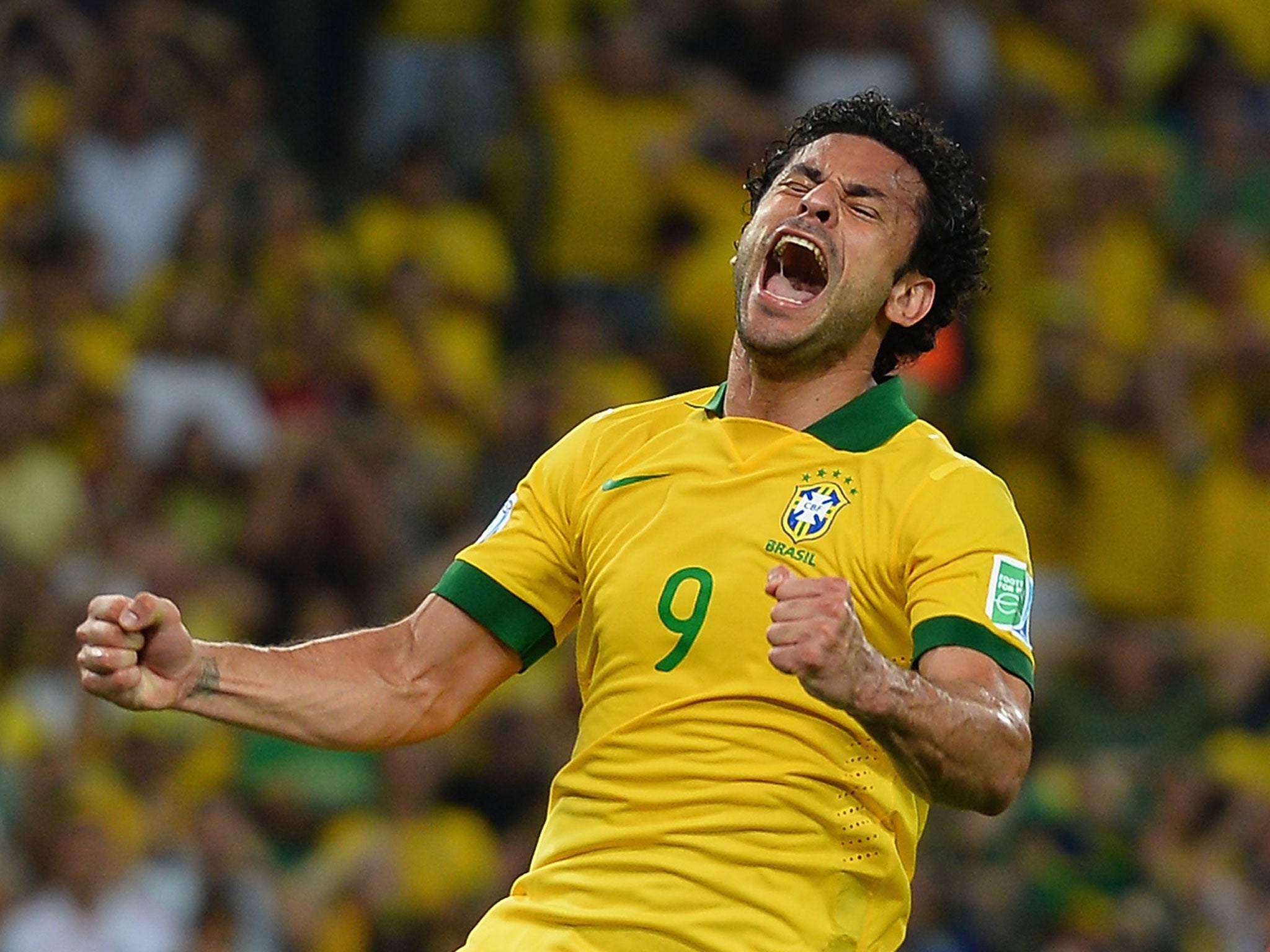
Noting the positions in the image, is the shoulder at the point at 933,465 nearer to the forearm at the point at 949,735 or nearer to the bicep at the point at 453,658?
the forearm at the point at 949,735

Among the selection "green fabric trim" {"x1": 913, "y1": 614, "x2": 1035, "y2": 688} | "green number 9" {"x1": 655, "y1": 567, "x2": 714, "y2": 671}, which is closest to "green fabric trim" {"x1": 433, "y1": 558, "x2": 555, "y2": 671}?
"green number 9" {"x1": 655, "y1": 567, "x2": 714, "y2": 671}

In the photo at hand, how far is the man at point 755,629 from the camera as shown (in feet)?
12.0

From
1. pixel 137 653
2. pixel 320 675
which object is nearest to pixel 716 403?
pixel 320 675

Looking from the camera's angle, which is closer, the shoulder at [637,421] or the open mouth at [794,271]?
the open mouth at [794,271]

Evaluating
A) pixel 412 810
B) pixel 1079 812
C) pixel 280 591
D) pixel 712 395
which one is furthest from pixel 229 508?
pixel 712 395

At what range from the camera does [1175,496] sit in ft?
31.4

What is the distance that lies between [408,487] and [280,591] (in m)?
0.72

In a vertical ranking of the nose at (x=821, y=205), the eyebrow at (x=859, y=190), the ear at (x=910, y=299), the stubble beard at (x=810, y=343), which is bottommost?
the stubble beard at (x=810, y=343)

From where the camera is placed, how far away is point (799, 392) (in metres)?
4.09

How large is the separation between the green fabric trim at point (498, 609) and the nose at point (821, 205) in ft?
2.78

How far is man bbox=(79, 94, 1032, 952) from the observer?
367 cm

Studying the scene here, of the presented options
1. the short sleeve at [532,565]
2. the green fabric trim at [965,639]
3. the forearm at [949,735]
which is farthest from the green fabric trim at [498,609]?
the forearm at [949,735]

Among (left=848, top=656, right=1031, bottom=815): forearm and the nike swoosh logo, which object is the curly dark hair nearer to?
the nike swoosh logo

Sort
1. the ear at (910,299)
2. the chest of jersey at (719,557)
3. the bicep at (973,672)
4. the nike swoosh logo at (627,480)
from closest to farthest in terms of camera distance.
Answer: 1. the bicep at (973,672)
2. the chest of jersey at (719,557)
3. the nike swoosh logo at (627,480)
4. the ear at (910,299)
